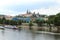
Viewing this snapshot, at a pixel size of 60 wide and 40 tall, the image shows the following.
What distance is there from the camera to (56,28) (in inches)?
2697

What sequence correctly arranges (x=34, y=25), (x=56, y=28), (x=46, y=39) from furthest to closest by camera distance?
(x=34, y=25), (x=56, y=28), (x=46, y=39)

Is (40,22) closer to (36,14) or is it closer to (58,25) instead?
(58,25)

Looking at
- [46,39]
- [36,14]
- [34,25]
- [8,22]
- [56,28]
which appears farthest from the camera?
[36,14]

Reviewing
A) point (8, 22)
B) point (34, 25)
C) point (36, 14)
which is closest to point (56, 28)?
point (34, 25)

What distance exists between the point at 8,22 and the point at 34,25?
12640 mm

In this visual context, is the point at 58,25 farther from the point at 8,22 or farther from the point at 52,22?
the point at 8,22

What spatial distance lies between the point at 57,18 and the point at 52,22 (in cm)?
161

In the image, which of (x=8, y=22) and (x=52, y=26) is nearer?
(x=52, y=26)

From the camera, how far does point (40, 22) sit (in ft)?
315

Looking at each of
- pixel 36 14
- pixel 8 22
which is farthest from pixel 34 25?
pixel 36 14

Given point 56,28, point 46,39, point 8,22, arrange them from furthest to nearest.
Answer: point 8,22 → point 56,28 → point 46,39

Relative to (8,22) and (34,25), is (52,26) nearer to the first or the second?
(34,25)

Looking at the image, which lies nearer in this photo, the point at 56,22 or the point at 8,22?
the point at 56,22

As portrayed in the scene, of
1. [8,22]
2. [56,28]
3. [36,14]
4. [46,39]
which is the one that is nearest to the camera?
[46,39]
